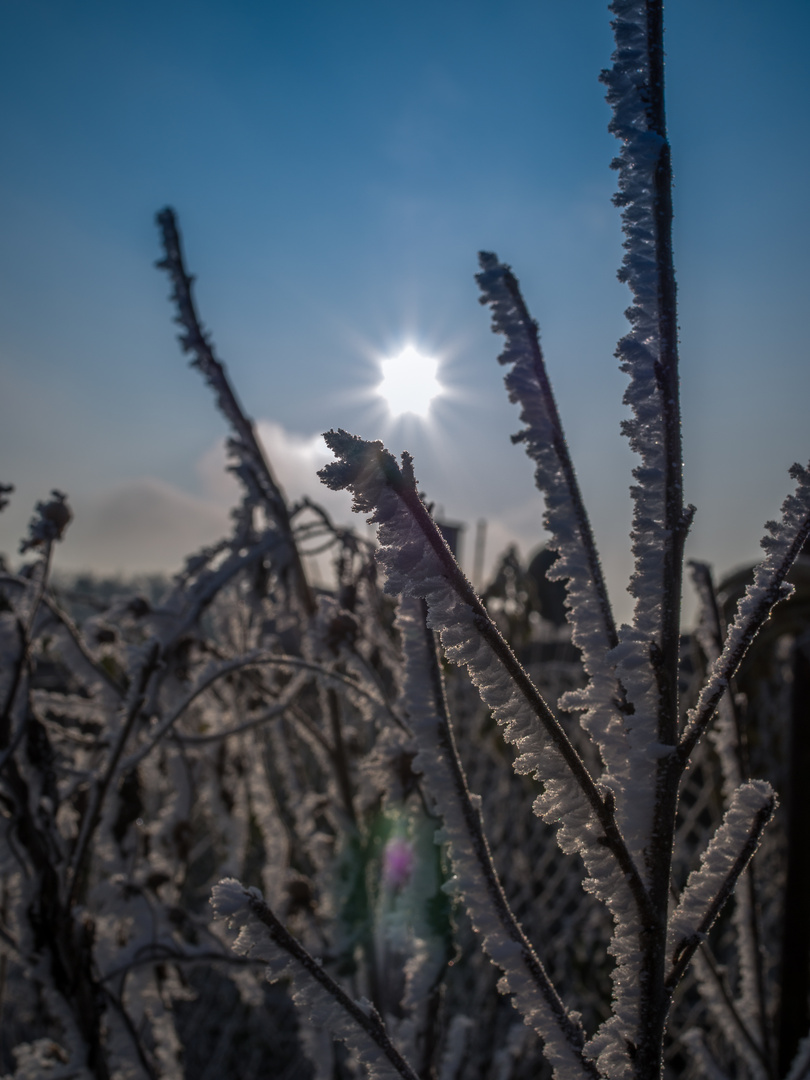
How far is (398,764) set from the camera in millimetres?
867

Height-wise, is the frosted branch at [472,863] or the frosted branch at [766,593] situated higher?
the frosted branch at [766,593]

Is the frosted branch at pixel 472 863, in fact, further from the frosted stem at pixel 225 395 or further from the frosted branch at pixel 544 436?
the frosted stem at pixel 225 395

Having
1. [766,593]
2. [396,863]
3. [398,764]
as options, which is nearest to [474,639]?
[766,593]

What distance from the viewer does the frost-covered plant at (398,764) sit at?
420mm

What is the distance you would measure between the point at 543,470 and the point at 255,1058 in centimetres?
417

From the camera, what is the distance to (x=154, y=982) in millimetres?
1143

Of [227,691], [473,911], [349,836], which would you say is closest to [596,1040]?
[473,911]

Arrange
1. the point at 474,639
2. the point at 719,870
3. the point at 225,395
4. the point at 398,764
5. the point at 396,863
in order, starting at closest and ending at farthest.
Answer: the point at 474,639 → the point at 719,870 → the point at 398,764 → the point at 396,863 → the point at 225,395

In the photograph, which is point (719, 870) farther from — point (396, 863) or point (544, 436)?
point (396, 863)

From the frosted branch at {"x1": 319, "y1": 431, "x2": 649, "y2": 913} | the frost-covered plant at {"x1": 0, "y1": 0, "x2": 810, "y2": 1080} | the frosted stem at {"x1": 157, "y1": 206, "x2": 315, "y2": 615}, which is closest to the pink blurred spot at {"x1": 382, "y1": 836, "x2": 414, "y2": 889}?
the frost-covered plant at {"x1": 0, "y1": 0, "x2": 810, "y2": 1080}

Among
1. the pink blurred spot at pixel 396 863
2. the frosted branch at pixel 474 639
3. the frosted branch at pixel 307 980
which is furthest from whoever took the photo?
the pink blurred spot at pixel 396 863

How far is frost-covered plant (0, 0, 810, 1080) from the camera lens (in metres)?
0.42

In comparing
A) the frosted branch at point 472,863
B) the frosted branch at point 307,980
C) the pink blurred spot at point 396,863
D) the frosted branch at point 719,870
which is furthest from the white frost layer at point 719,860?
the pink blurred spot at point 396,863

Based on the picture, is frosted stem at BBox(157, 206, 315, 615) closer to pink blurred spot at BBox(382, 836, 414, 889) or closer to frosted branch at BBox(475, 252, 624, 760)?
pink blurred spot at BBox(382, 836, 414, 889)
